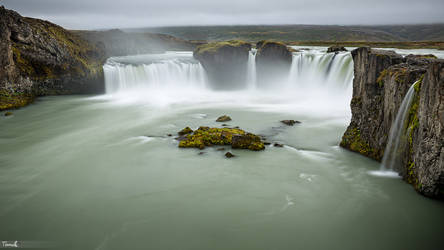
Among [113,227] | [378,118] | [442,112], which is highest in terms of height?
[442,112]

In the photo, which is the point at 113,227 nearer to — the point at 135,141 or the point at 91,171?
the point at 91,171

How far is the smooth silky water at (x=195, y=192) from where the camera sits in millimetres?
7484

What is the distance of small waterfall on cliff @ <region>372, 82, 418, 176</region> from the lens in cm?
997

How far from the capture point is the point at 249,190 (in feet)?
32.6

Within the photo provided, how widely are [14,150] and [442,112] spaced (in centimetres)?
1776

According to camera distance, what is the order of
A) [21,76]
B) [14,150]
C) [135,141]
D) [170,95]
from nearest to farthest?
[14,150] < [135,141] < [21,76] < [170,95]

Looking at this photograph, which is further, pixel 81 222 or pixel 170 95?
pixel 170 95

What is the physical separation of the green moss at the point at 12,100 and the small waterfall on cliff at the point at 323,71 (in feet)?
88.5

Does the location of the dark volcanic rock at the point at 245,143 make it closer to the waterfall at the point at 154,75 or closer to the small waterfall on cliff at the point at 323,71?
the small waterfall on cliff at the point at 323,71

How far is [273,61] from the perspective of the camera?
1366 inches

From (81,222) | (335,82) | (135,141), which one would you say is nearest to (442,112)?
(81,222)

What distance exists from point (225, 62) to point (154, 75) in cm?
887

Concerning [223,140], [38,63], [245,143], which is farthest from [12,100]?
[245,143]

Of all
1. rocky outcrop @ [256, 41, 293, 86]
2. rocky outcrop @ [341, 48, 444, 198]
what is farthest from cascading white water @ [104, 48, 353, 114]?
rocky outcrop @ [341, 48, 444, 198]
